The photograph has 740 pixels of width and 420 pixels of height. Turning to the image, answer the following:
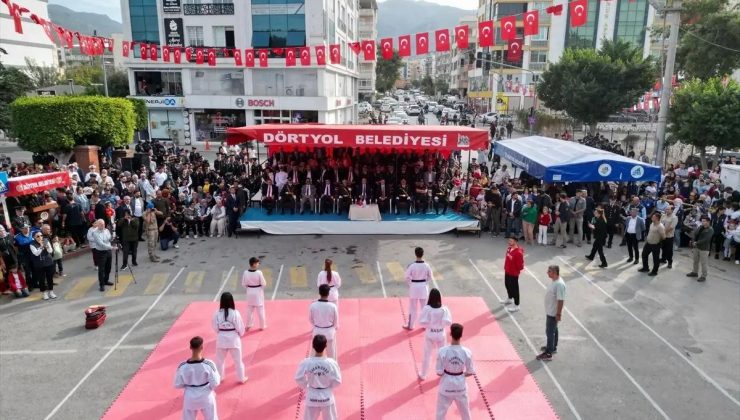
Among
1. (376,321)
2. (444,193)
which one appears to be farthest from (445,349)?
(444,193)

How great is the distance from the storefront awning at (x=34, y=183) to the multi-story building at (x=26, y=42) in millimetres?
51359

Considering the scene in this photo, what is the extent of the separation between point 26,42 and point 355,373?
2762 inches

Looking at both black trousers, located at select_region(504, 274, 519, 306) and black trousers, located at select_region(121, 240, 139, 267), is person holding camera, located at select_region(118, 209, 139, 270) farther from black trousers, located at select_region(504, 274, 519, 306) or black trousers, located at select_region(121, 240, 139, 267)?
black trousers, located at select_region(504, 274, 519, 306)

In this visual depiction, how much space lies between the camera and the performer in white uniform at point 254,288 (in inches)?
386

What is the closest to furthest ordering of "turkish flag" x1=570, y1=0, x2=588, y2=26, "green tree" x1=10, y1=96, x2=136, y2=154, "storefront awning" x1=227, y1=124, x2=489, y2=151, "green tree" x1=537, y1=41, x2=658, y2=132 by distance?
"turkish flag" x1=570, y1=0, x2=588, y2=26 → "storefront awning" x1=227, y1=124, x2=489, y2=151 → "green tree" x1=10, y1=96, x2=136, y2=154 → "green tree" x1=537, y1=41, x2=658, y2=132

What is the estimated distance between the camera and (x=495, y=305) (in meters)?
11.9

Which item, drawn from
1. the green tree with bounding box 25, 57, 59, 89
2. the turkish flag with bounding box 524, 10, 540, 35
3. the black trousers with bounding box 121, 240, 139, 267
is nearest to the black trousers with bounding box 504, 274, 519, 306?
the turkish flag with bounding box 524, 10, 540, 35

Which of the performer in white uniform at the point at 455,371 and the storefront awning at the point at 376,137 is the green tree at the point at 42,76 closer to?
the storefront awning at the point at 376,137

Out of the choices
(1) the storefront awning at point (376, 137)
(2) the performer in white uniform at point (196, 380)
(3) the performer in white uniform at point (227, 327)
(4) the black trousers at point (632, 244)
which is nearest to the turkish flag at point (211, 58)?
(1) the storefront awning at point (376, 137)

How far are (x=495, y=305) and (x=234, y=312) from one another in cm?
641

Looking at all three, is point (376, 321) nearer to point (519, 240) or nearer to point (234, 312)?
point (234, 312)

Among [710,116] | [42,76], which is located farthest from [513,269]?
[42,76]

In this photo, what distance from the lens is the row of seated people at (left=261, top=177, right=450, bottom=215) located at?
60.5ft

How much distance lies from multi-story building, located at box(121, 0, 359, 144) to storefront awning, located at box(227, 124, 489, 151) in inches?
953
